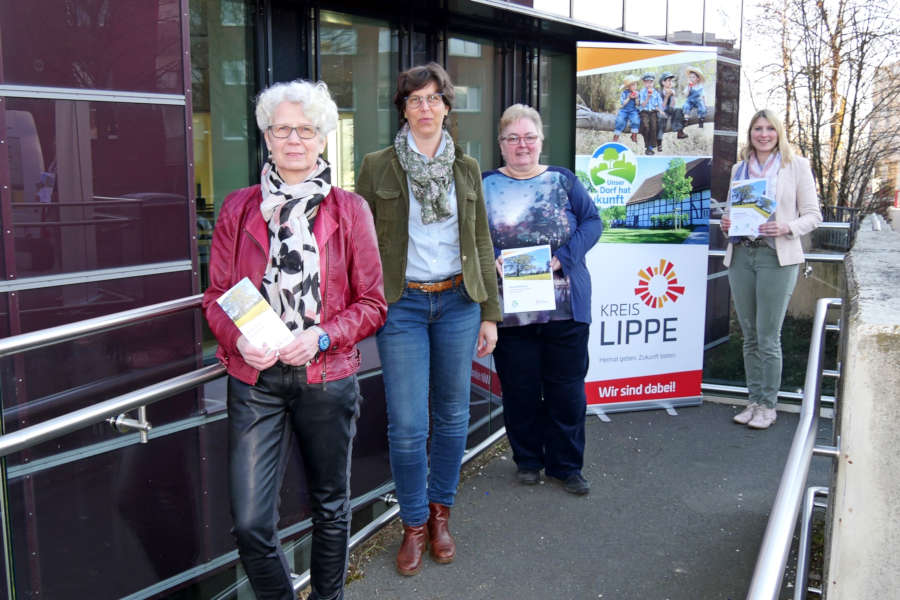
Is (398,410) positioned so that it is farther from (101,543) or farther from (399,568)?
(101,543)

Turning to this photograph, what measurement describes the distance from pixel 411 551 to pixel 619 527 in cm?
111

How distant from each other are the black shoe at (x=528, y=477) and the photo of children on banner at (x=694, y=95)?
8.71ft

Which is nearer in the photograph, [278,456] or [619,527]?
[278,456]

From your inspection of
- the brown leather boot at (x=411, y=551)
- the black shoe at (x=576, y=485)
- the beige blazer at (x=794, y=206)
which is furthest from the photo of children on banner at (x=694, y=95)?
the brown leather boot at (x=411, y=551)

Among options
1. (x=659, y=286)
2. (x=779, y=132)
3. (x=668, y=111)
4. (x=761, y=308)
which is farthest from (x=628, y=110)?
(x=761, y=308)

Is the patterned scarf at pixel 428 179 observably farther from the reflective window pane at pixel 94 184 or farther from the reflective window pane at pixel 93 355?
the reflective window pane at pixel 93 355

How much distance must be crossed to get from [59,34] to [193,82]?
1.28 m

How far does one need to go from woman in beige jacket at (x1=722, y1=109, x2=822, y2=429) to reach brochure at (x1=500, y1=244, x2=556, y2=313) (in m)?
1.94

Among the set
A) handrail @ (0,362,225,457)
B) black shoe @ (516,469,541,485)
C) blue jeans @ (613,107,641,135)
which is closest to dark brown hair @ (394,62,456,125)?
handrail @ (0,362,225,457)

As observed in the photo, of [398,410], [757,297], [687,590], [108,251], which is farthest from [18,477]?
[757,297]

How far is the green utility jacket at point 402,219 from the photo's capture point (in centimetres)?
332

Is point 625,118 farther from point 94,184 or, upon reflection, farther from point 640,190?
point 94,184

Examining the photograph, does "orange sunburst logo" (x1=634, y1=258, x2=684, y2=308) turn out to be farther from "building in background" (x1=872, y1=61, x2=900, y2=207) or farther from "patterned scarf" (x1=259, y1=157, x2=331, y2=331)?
"building in background" (x1=872, y1=61, x2=900, y2=207)

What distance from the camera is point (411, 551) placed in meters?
3.55
